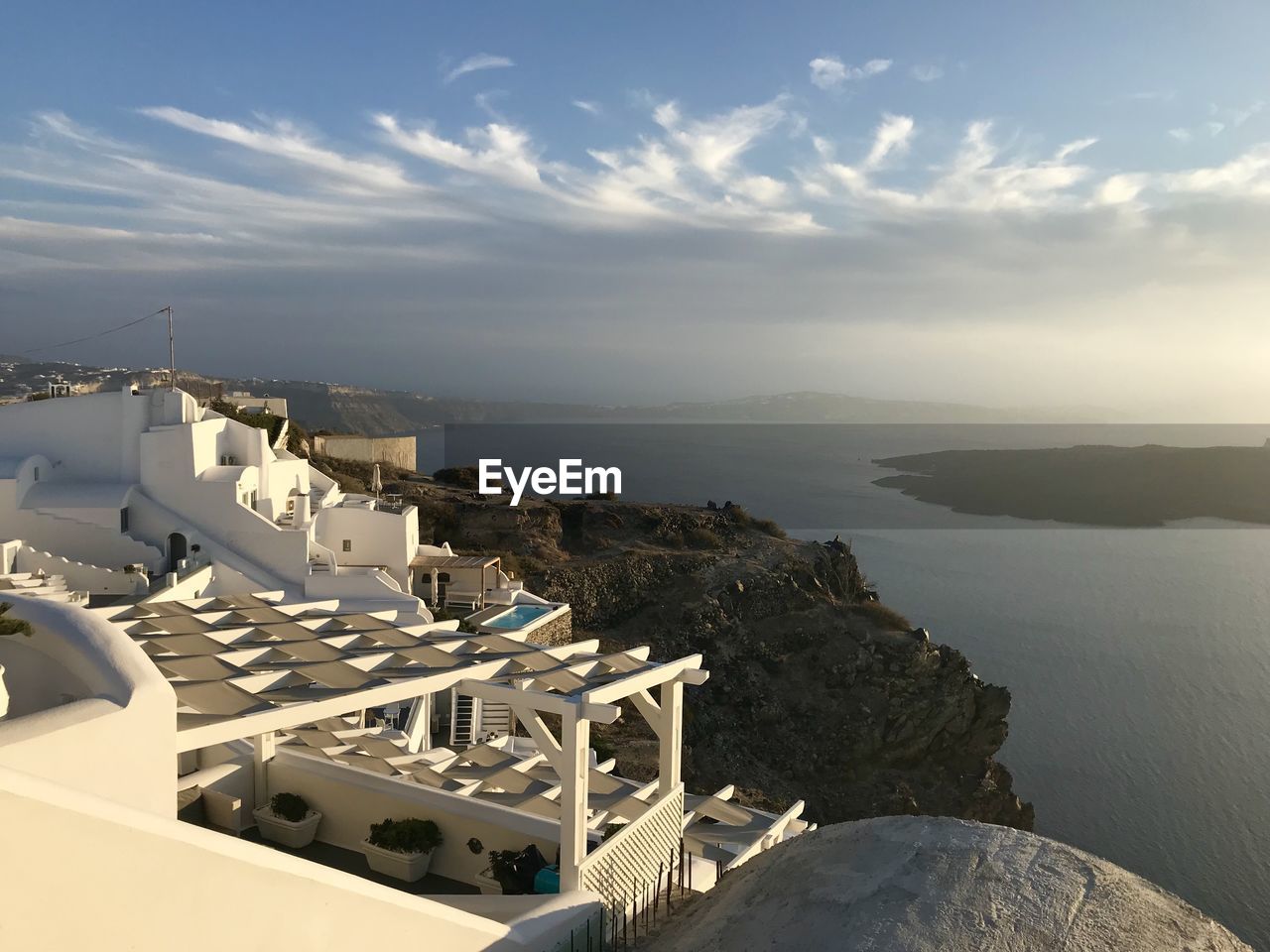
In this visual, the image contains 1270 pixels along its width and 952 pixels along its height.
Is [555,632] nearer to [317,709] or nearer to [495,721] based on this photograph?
[495,721]

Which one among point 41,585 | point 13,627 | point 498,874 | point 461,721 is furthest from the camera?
point 461,721

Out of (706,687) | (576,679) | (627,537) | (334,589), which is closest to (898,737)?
(706,687)

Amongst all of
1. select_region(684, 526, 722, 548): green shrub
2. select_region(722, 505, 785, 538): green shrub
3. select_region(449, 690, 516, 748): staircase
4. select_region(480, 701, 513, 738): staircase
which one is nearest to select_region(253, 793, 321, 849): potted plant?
select_region(449, 690, 516, 748): staircase

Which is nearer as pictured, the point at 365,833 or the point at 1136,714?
the point at 365,833

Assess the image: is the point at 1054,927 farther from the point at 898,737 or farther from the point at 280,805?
the point at 898,737

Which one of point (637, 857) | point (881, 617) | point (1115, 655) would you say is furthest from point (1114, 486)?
point (637, 857)

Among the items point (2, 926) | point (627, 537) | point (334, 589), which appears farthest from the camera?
point (627, 537)

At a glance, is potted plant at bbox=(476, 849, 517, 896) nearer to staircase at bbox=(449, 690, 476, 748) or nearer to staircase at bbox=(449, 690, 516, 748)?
staircase at bbox=(449, 690, 476, 748)
